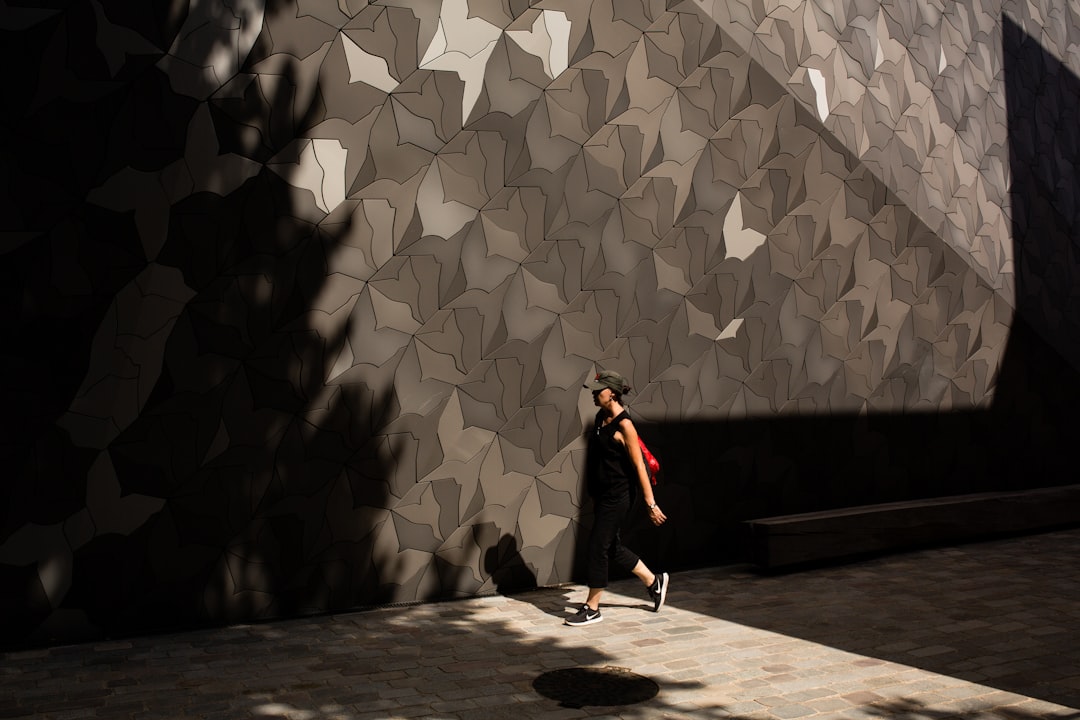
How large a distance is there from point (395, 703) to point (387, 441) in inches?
101

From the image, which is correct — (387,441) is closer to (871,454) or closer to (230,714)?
(230,714)

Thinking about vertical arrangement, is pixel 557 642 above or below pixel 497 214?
below

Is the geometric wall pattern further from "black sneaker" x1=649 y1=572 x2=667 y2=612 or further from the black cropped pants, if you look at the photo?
"black sneaker" x1=649 y1=572 x2=667 y2=612

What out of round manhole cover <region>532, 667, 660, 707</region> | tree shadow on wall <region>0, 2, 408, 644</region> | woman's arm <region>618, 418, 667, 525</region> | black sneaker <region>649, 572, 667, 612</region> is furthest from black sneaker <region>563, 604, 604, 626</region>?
tree shadow on wall <region>0, 2, 408, 644</region>

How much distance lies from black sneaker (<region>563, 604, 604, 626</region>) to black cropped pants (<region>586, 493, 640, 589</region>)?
0.57ft

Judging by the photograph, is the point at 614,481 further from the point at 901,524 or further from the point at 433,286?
the point at 901,524

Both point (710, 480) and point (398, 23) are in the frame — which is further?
point (710, 480)

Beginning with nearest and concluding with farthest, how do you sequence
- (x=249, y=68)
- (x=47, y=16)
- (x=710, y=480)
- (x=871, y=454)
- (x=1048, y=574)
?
(x=47, y=16) → (x=249, y=68) → (x=1048, y=574) → (x=710, y=480) → (x=871, y=454)

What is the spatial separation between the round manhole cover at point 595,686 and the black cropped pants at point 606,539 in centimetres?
125

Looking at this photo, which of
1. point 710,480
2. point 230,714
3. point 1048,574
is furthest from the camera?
point 710,480

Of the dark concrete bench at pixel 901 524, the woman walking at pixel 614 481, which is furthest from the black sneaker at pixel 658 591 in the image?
the dark concrete bench at pixel 901 524

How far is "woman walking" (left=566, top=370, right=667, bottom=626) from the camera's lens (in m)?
7.52

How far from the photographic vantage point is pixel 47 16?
21.9 feet

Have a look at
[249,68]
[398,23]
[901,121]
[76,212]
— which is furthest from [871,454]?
[76,212]
